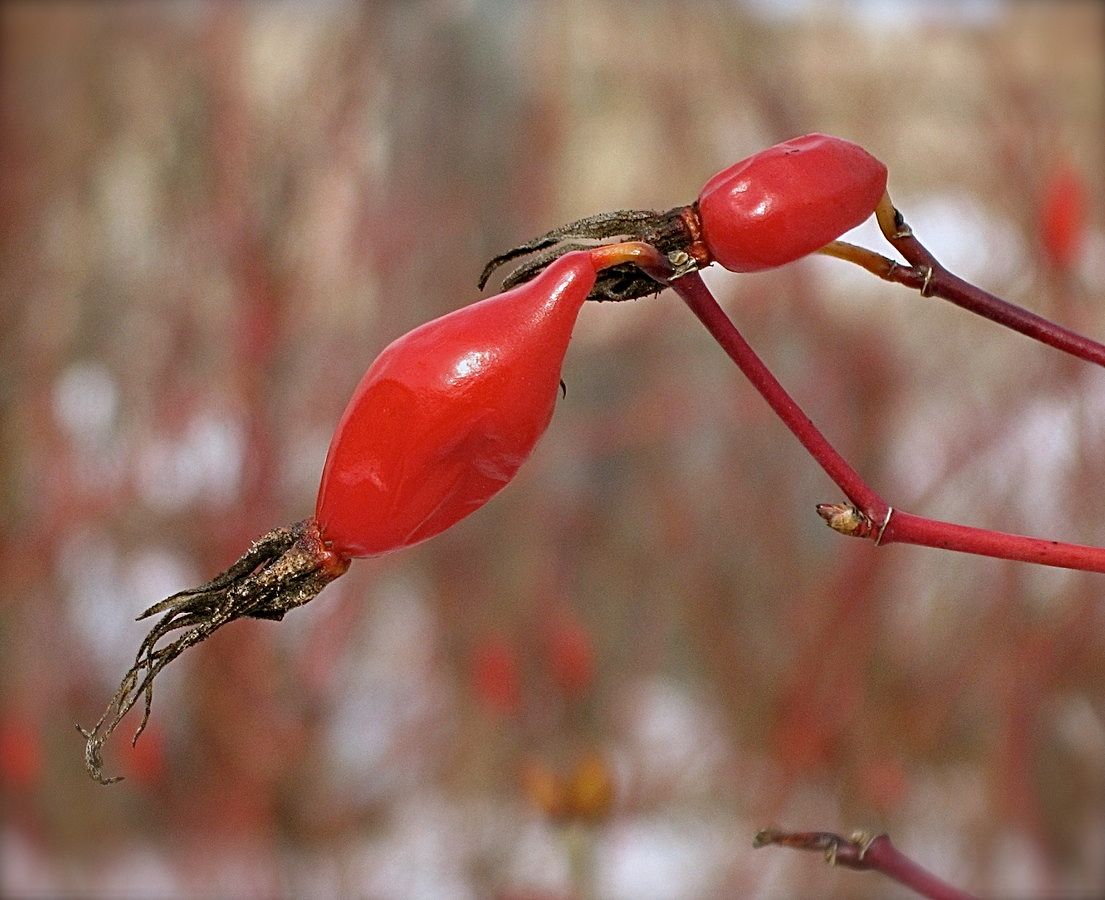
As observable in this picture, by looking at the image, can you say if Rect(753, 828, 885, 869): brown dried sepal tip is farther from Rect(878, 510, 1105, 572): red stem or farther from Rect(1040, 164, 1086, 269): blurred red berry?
Rect(1040, 164, 1086, 269): blurred red berry

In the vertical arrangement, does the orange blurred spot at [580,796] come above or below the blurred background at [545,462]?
below

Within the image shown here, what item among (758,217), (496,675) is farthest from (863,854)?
(496,675)

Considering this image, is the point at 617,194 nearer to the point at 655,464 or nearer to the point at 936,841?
the point at 655,464

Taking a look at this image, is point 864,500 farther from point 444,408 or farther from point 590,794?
point 590,794

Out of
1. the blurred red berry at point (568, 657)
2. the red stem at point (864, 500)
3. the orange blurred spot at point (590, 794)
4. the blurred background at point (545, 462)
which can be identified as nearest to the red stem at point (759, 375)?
the red stem at point (864, 500)

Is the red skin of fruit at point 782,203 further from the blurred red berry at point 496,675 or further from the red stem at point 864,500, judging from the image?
the blurred red berry at point 496,675

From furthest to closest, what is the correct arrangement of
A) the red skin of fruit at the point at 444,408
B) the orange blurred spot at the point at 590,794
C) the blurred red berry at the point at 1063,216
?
the blurred red berry at the point at 1063,216, the orange blurred spot at the point at 590,794, the red skin of fruit at the point at 444,408

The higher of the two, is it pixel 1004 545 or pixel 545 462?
pixel 545 462
